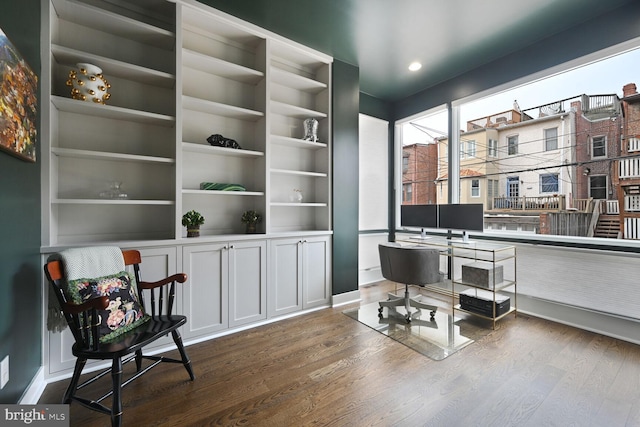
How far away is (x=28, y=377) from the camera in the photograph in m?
1.58

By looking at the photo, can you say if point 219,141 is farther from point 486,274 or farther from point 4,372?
point 486,274

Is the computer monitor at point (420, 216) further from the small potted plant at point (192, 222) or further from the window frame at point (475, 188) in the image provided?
the small potted plant at point (192, 222)

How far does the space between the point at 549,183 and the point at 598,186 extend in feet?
1.26

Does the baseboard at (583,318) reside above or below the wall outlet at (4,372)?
below

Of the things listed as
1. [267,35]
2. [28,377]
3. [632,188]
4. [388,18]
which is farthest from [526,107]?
[28,377]

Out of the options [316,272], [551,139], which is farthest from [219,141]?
[551,139]

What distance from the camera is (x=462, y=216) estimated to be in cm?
322

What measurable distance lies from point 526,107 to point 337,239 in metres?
2.68

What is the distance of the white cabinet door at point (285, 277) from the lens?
2814 mm

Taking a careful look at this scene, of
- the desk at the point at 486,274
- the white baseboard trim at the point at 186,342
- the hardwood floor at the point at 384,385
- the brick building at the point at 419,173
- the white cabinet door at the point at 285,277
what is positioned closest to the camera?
the hardwood floor at the point at 384,385

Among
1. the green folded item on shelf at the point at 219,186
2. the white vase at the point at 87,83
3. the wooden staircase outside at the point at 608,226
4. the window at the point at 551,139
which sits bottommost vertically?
the wooden staircase outside at the point at 608,226

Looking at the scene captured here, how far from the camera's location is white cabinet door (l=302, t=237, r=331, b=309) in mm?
3062

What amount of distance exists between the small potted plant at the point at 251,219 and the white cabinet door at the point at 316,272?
0.57 m

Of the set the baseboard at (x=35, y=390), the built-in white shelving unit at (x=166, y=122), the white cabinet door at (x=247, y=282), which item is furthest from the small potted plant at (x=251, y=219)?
the baseboard at (x=35, y=390)
